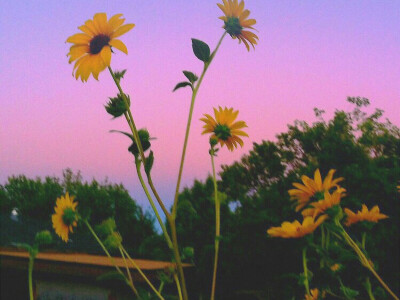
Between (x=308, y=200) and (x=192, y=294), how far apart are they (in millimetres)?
9901

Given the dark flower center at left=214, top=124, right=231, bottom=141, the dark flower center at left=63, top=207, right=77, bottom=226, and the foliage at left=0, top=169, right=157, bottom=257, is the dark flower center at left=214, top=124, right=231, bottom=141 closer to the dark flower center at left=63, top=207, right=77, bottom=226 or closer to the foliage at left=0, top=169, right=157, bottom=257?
the dark flower center at left=63, top=207, right=77, bottom=226

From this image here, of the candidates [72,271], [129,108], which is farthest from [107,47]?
[72,271]

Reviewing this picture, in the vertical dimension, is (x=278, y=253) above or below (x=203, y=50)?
above

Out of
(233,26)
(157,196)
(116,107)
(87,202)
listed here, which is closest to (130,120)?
(116,107)

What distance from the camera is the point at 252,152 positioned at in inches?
634

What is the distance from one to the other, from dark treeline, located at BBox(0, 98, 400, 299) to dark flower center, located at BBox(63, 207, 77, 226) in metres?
0.11

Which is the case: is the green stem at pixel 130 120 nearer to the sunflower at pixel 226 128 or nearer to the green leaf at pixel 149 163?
the green leaf at pixel 149 163

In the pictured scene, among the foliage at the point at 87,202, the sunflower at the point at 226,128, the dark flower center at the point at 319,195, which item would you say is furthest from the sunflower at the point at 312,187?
the foliage at the point at 87,202

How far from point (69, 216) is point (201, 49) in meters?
0.90

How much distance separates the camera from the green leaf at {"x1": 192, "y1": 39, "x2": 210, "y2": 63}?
94cm

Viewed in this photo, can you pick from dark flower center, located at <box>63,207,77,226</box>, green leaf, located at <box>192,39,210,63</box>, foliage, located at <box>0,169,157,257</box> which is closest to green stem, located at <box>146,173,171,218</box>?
green leaf, located at <box>192,39,210,63</box>

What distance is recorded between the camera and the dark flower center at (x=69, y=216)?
1.61 meters

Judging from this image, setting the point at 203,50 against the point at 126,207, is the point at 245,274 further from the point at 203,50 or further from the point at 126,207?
the point at 203,50

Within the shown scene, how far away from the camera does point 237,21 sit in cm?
107
